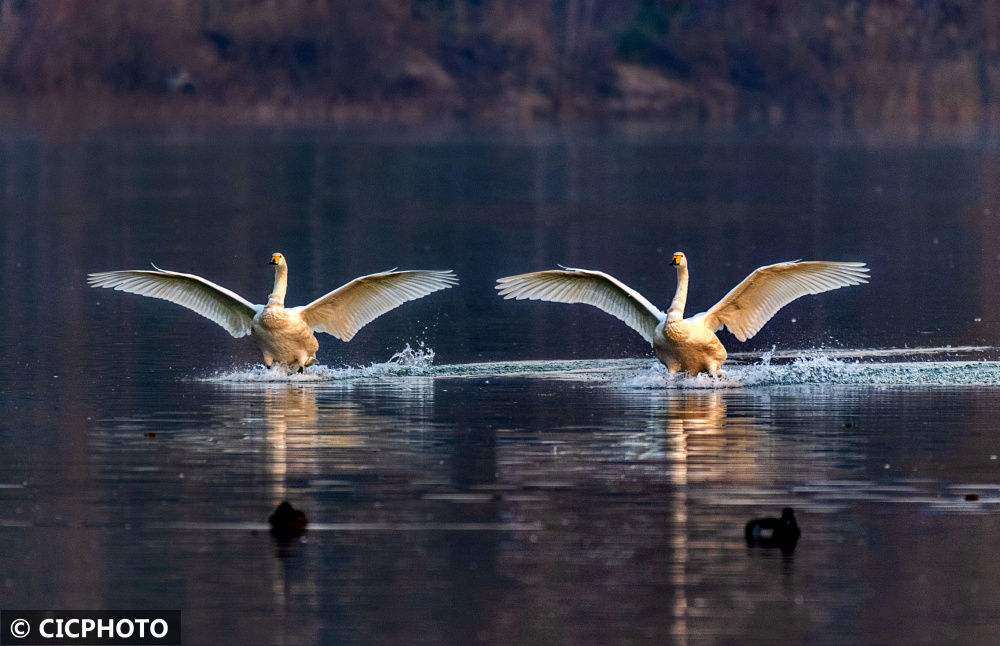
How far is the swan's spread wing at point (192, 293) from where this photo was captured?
81.0ft

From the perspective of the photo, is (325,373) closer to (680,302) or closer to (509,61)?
(680,302)

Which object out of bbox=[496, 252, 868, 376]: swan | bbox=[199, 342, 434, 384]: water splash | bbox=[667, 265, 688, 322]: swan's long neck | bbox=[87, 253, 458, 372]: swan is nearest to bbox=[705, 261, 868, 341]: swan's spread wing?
bbox=[496, 252, 868, 376]: swan

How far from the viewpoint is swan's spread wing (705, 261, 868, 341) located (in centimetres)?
2405

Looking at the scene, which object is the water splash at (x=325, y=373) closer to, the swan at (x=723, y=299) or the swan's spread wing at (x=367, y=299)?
the swan's spread wing at (x=367, y=299)

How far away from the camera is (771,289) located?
2425 centimetres

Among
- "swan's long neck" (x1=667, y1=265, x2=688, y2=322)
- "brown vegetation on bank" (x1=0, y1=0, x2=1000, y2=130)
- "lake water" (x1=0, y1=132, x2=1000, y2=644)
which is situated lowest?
"lake water" (x1=0, y1=132, x2=1000, y2=644)

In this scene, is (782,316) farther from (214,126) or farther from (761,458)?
(214,126)

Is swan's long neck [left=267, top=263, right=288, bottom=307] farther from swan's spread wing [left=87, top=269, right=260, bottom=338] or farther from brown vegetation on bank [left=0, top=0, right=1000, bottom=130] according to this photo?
brown vegetation on bank [left=0, top=0, right=1000, bottom=130]

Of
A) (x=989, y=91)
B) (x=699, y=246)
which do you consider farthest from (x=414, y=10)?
(x=699, y=246)

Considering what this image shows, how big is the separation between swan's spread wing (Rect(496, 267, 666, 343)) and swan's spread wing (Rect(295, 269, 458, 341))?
0.78 metres

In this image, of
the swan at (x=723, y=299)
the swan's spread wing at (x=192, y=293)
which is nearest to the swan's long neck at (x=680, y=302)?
the swan at (x=723, y=299)

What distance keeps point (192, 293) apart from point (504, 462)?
7518 millimetres

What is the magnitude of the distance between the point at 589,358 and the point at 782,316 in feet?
19.3

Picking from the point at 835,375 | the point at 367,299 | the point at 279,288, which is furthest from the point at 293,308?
the point at 835,375
